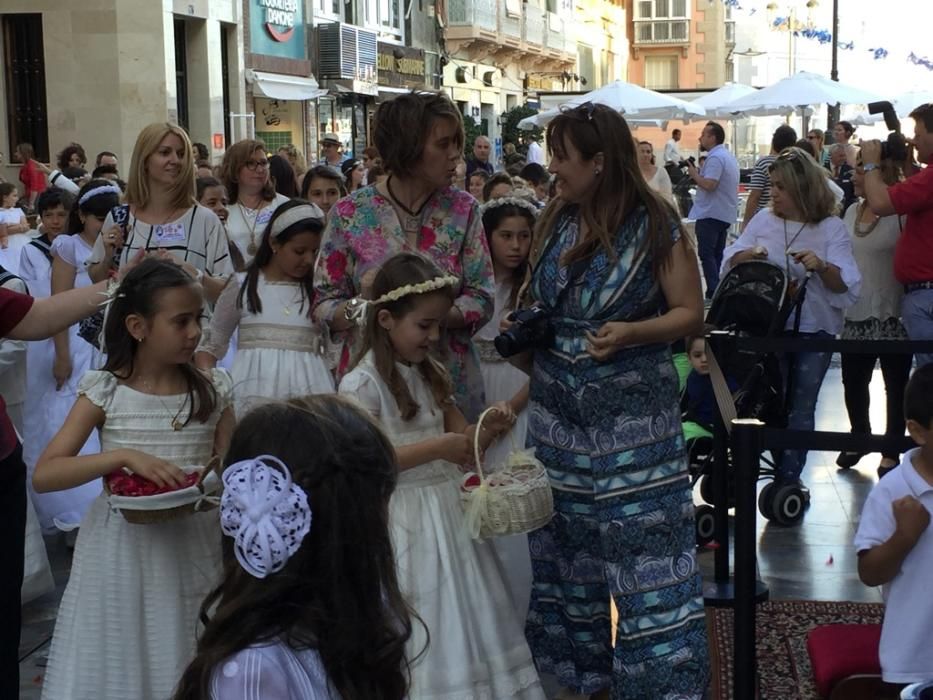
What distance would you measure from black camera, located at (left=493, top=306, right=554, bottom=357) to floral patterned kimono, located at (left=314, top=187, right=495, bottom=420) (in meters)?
0.43

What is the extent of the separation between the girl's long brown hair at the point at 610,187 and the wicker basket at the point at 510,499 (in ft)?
2.42

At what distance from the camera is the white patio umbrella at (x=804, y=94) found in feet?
72.3

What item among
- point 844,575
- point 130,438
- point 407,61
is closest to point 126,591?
point 130,438

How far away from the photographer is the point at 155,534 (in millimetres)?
4250

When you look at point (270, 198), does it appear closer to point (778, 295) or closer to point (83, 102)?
point (778, 295)

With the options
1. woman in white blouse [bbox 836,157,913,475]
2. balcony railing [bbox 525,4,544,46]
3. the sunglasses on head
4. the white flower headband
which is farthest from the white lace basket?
balcony railing [bbox 525,4,544,46]

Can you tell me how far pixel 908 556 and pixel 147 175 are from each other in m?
3.92

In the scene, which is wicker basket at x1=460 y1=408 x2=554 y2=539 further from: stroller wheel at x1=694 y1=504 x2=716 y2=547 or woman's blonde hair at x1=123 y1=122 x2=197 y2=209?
stroller wheel at x1=694 y1=504 x2=716 y2=547

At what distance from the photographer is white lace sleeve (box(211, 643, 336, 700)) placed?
Result: 210cm

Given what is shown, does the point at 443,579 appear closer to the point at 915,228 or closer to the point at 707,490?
the point at 707,490

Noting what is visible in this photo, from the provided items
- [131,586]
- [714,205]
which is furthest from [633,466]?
Answer: [714,205]

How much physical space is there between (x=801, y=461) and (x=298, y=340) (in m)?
3.33

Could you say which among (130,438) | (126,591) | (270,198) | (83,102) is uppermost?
(83,102)

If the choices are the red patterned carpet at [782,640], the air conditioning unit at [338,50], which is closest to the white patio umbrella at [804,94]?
the air conditioning unit at [338,50]
